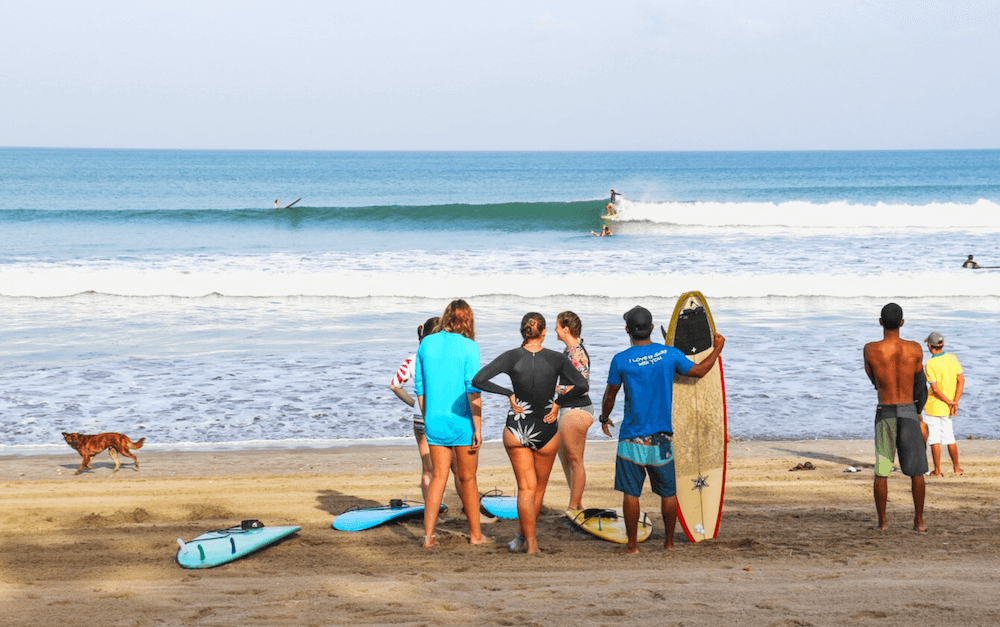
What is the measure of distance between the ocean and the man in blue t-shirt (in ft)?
13.2

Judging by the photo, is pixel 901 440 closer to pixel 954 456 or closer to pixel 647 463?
pixel 647 463

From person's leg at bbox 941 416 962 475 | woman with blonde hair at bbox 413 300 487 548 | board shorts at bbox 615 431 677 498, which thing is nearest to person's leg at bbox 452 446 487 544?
woman with blonde hair at bbox 413 300 487 548

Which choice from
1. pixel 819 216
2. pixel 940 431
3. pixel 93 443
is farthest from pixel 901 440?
pixel 819 216

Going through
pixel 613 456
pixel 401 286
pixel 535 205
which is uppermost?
pixel 535 205

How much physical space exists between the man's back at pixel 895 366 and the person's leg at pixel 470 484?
9.04ft

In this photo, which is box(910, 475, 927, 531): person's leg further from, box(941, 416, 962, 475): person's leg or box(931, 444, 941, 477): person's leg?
box(941, 416, 962, 475): person's leg

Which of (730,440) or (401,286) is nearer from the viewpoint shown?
(730,440)

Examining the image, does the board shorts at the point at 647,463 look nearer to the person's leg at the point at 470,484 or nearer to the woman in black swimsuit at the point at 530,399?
the woman in black swimsuit at the point at 530,399

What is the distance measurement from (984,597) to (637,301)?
49.9 ft

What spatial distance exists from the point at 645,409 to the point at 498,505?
1.81 meters

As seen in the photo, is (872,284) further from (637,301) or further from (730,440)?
(730,440)

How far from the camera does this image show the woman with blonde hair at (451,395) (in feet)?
17.6

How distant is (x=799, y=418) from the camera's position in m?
9.68

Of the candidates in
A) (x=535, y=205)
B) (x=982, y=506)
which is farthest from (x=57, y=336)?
(x=535, y=205)
